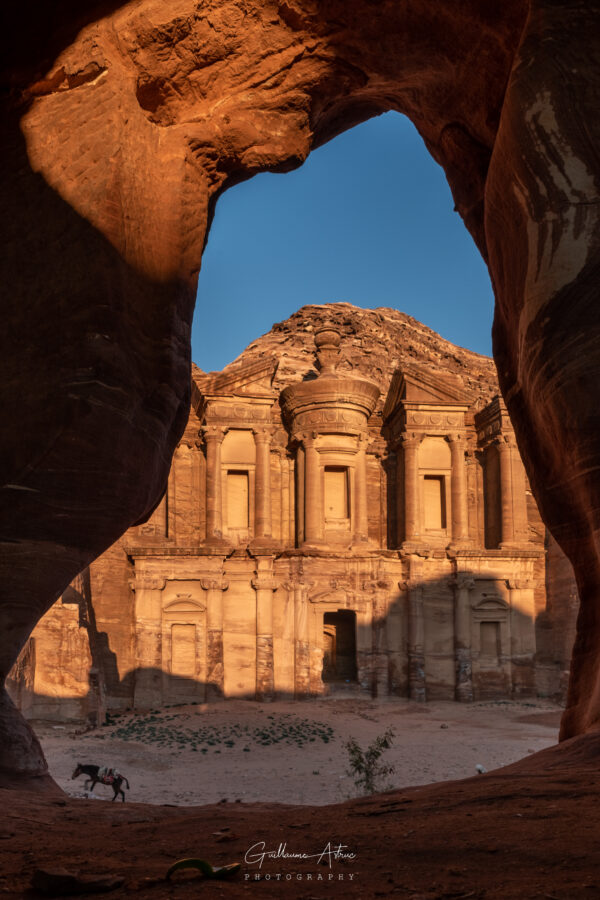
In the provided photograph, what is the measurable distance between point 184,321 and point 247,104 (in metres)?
2.38

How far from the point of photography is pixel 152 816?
4.73m

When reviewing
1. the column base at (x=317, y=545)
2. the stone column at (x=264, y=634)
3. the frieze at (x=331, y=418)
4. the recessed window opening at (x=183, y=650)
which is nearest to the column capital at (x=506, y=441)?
the frieze at (x=331, y=418)

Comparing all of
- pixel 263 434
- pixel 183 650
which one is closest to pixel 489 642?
pixel 183 650

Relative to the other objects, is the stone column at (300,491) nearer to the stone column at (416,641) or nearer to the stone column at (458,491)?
the stone column at (416,641)

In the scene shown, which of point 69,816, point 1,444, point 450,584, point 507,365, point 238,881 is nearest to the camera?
point 238,881

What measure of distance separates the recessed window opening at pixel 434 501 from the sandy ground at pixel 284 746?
661 centimetres

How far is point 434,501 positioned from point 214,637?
9874 millimetres

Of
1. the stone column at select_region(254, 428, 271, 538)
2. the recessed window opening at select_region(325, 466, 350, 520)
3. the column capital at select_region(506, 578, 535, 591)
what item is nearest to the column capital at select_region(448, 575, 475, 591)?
the column capital at select_region(506, 578, 535, 591)

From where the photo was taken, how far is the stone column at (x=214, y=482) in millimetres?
25516

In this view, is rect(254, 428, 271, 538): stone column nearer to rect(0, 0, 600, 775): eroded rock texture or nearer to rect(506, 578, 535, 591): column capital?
rect(506, 578, 535, 591): column capital

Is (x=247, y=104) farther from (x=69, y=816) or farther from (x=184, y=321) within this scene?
(x=69, y=816)

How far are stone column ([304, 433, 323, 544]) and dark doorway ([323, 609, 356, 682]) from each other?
3.37 meters

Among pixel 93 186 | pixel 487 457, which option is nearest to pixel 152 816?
pixel 93 186

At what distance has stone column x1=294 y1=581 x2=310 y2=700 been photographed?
2317 cm
